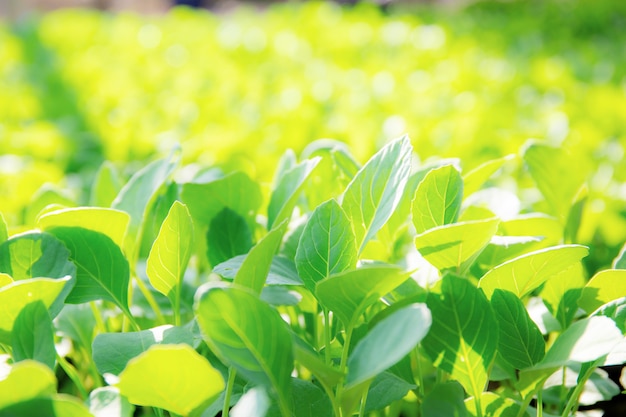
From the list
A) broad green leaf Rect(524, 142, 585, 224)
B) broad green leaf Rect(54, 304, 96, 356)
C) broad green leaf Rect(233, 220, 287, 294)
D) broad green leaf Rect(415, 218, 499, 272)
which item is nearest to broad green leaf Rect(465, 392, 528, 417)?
broad green leaf Rect(415, 218, 499, 272)

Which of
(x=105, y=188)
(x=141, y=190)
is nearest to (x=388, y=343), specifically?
(x=141, y=190)

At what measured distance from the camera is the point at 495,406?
0.66 meters

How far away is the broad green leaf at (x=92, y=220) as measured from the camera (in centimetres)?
70

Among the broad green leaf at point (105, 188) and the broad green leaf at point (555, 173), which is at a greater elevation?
the broad green leaf at point (555, 173)

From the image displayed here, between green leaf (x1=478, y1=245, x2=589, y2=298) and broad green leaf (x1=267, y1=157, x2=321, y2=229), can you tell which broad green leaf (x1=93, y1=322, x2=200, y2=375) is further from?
green leaf (x1=478, y1=245, x2=589, y2=298)

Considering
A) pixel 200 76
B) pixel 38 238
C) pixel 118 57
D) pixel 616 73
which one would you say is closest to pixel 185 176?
pixel 38 238

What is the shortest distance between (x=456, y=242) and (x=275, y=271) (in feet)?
0.61

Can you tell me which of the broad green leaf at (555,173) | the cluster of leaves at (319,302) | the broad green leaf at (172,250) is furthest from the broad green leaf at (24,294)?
the broad green leaf at (555,173)

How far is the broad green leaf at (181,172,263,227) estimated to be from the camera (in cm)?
83

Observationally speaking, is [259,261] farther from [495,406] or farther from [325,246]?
[495,406]

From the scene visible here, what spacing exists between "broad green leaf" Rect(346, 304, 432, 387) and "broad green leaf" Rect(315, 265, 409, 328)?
4 centimetres

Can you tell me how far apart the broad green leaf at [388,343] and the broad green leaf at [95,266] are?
0.31 m

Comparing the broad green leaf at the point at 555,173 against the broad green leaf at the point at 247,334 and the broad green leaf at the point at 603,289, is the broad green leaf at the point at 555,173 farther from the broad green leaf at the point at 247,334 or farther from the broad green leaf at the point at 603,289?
the broad green leaf at the point at 247,334

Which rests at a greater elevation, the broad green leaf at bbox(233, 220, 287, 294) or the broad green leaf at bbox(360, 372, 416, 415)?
the broad green leaf at bbox(233, 220, 287, 294)
